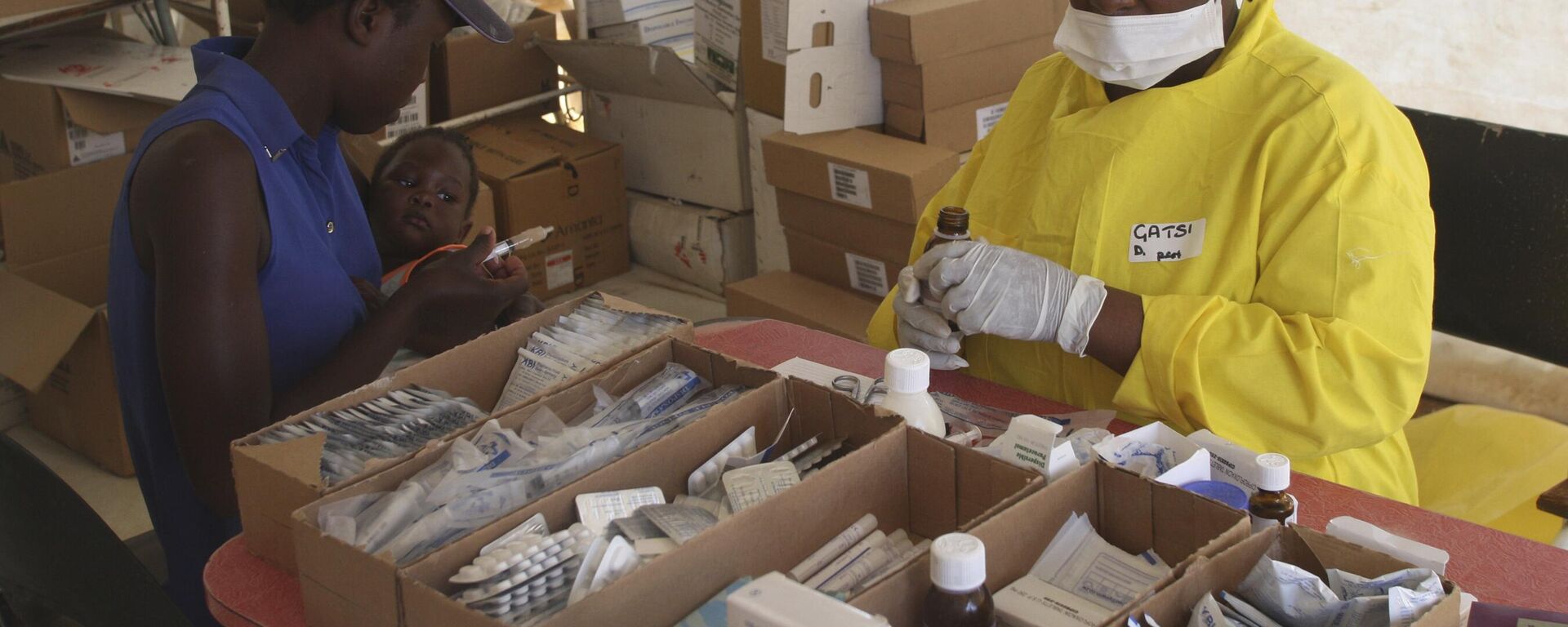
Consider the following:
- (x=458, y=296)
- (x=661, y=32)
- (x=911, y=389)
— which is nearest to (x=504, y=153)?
(x=661, y=32)

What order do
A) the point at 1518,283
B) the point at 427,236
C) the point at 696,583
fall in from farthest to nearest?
1. the point at 427,236
2. the point at 1518,283
3. the point at 696,583

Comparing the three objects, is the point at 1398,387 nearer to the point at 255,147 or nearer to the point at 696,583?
the point at 696,583

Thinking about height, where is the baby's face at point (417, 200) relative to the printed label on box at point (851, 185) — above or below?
above

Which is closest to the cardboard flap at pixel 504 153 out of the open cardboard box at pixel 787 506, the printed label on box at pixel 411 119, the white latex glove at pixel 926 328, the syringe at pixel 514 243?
the printed label on box at pixel 411 119

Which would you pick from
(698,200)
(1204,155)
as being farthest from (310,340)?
(698,200)

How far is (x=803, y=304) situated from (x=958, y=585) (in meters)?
2.41

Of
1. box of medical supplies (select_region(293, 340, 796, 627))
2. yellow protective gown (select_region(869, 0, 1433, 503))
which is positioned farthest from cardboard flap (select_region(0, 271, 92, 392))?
yellow protective gown (select_region(869, 0, 1433, 503))

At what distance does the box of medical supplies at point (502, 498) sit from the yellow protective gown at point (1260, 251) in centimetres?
61

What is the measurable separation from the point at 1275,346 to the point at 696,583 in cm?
87

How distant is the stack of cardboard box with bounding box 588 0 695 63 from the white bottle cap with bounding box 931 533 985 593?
3.38 meters

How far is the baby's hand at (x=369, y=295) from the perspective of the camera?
1833mm

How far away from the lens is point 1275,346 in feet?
5.05

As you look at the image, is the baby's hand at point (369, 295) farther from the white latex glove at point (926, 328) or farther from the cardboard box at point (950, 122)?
the cardboard box at point (950, 122)

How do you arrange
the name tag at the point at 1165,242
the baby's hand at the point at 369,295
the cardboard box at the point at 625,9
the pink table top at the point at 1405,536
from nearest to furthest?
the pink table top at the point at 1405,536, the name tag at the point at 1165,242, the baby's hand at the point at 369,295, the cardboard box at the point at 625,9
